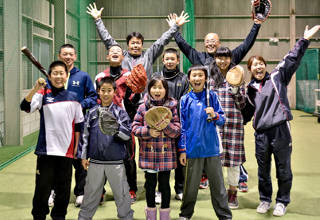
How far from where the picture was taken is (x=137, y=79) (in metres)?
2.86

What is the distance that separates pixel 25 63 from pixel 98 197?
172 inches

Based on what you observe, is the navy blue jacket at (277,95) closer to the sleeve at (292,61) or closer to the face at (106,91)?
the sleeve at (292,61)

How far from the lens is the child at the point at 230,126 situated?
10.3 feet

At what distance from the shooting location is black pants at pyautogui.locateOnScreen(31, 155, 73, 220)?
2.49 m

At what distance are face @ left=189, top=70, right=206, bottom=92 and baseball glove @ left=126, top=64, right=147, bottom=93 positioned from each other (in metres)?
0.42

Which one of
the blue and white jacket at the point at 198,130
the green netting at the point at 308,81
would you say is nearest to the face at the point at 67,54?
the blue and white jacket at the point at 198,130

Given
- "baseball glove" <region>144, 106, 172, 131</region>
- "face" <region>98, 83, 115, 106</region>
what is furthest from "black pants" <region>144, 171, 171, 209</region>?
"face" <region>98, 83, 115, 106</region>

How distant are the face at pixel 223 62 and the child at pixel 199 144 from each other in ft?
1.88

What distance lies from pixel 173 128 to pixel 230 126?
32.4 inches

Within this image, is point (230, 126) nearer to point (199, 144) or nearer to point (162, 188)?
point (199, 144)

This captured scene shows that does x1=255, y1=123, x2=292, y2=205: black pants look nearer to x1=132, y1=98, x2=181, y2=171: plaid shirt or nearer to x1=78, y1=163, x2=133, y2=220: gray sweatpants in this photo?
x1=132, y1=98, x2=181, y2=171: plaid shirt

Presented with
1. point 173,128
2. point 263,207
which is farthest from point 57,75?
point 263,207

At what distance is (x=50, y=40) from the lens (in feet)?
22.0

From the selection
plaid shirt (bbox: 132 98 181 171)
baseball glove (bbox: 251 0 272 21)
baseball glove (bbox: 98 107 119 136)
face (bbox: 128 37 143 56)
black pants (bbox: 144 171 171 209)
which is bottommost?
black pants (bbox: 144 171 171 209)
